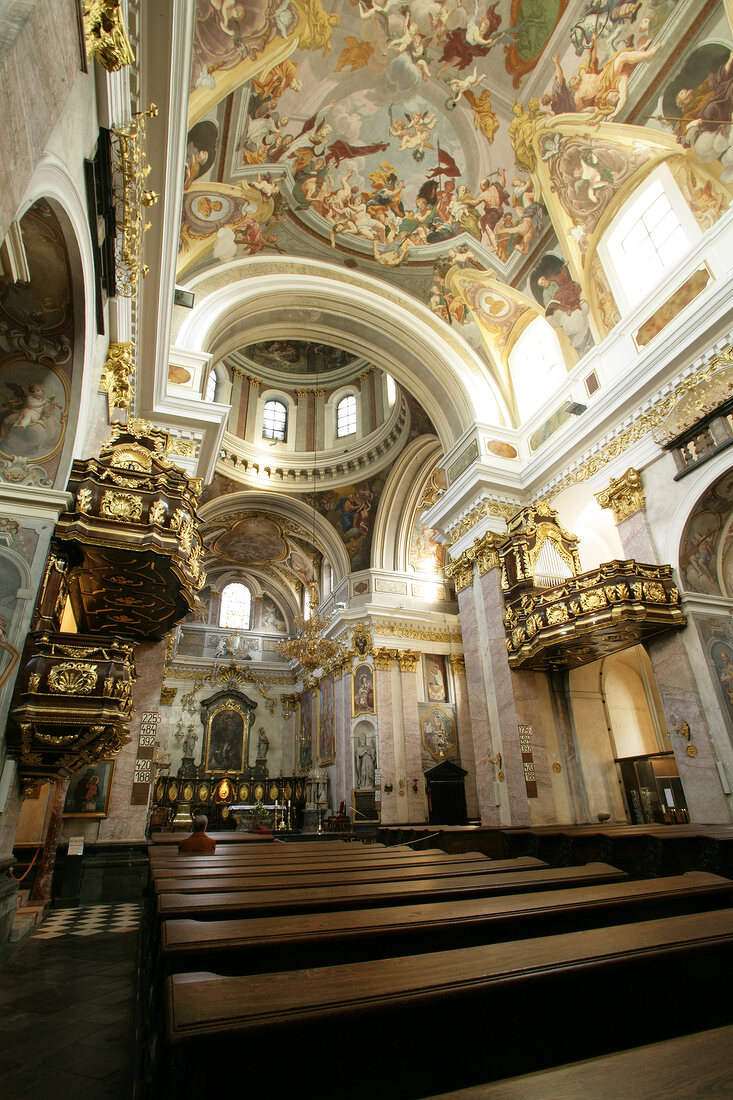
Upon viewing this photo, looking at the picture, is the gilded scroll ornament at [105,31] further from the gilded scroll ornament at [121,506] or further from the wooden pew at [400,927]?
the wooden pew at [400,927]

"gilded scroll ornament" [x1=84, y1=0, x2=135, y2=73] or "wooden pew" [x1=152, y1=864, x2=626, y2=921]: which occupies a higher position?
"gilded scroll ornament" [x1=84, y1=0, x2=135, y2=73]

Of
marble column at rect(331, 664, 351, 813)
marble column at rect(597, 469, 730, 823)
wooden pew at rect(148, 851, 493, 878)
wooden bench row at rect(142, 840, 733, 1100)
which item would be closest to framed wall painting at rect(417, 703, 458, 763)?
marble column at rect(331, 664, 351, 813)

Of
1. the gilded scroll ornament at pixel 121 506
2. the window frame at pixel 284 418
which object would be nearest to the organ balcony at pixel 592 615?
the gilded scroll ornament at pixel 121 506

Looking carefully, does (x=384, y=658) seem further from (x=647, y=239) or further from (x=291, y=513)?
(x=647, y=239)

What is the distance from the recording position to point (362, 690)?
16.0m

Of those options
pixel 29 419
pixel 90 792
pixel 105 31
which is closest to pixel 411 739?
pixel 90 792

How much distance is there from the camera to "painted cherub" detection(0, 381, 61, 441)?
16.3ft

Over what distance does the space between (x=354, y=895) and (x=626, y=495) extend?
8.04 metres

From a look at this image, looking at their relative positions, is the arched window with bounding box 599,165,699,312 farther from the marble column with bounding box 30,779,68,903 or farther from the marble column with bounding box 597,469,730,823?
the marble column with bounding box 30,779,68,903

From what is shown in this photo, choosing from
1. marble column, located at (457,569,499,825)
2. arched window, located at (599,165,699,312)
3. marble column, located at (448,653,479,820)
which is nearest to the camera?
arched window, located at (599,165,699,312)

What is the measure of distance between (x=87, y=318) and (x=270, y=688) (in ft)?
62.3

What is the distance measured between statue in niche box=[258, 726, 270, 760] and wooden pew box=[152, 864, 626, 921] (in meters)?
19.4

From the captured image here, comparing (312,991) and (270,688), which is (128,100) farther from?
(270,688)

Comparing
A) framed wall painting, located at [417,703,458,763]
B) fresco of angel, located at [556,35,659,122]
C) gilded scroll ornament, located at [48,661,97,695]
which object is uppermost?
fresco of angel, located at [556,35,659,122]
